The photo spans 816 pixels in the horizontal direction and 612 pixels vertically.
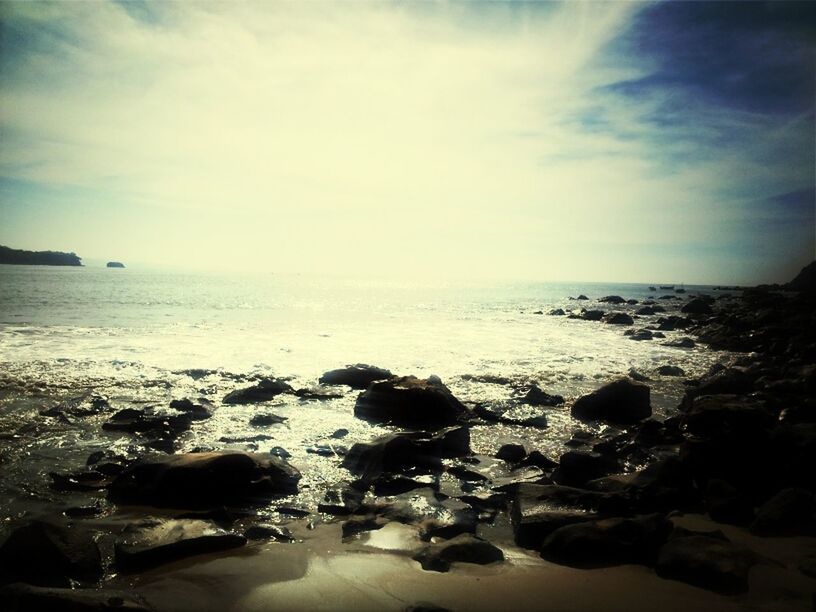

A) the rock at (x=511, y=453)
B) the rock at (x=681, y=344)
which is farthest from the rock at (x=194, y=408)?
the rock at (x=681, y=344)

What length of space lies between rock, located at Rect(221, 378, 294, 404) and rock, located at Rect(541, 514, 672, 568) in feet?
25.3

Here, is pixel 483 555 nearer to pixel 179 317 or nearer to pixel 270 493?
pixel 270 493

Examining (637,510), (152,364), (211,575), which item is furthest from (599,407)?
(152,364)

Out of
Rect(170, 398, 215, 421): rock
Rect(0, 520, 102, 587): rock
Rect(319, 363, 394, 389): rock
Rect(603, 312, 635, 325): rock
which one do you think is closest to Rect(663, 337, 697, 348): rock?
Rect(603, 312, 635, 325): rock

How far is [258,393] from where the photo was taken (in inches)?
412

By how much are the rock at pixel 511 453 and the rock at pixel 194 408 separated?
227 inches

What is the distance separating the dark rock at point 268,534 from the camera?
4.40 m

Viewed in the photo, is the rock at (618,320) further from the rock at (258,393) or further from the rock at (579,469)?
the rock at (579,469)

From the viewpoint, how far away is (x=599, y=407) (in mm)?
9547

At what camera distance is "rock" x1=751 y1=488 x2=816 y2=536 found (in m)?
4.42

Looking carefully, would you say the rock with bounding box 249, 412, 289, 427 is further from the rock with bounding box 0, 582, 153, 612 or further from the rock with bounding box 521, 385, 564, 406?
the rock with bounding box 521, 385, 564, 406

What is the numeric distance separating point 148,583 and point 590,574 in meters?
3.78

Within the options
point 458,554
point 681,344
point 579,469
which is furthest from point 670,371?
point 458,554

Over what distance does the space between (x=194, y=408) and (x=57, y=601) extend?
649 cm
